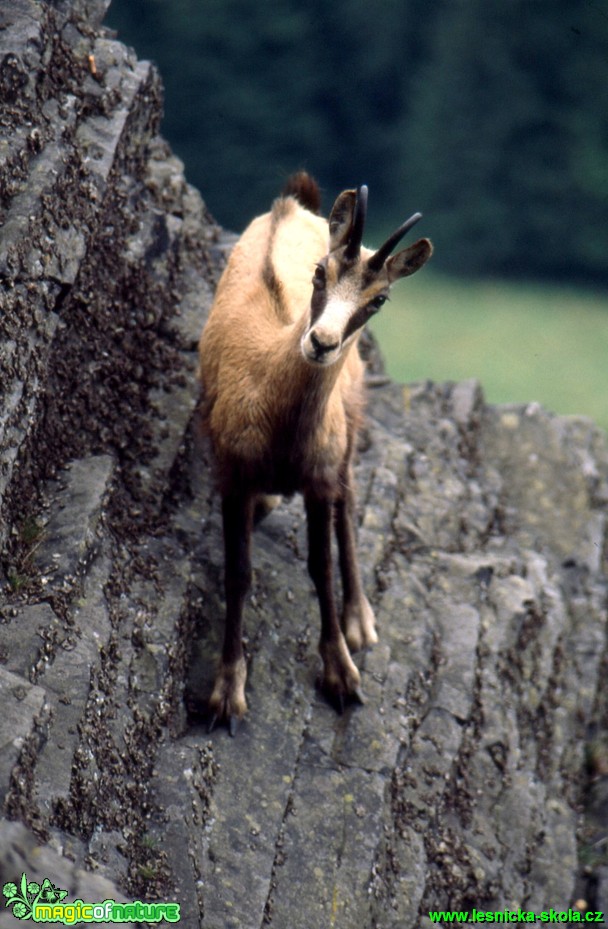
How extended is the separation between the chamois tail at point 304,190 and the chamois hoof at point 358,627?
2219mm

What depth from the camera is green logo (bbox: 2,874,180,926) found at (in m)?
3.11

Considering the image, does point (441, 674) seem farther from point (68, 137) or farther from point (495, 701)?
point (68, 137)

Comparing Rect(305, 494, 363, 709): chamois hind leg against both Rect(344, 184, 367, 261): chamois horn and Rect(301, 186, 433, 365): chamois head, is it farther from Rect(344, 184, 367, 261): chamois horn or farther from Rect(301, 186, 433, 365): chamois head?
Rect(344, 184, 367, 261): chamois horn

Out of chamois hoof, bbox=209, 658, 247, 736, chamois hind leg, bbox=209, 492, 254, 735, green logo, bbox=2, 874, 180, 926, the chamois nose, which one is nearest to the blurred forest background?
chamois hind leg, bbox=209, 492, 254, 735

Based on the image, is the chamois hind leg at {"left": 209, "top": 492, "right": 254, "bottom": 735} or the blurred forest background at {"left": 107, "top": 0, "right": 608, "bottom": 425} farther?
the blurred forest background at {"left": 107, "top": 0, "right": 608, "bottom": 425}

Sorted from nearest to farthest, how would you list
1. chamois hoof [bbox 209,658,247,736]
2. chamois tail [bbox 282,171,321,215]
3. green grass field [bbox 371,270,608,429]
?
chamois hoof [bbox 209,658,247,736] < chamois tail [bbox 282,171,321,215] < green grass field [bbox 371,270,608,429]

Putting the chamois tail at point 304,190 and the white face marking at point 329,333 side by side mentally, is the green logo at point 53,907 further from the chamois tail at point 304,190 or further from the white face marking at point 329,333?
the chamois tail at point 304,190

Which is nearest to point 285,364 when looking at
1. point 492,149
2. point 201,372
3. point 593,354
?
point 201,372

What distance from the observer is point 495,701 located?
21.0 feet

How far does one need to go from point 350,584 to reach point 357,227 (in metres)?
2.10

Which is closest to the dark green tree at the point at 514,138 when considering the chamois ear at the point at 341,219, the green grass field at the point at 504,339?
the green grass field at the point at 504,339

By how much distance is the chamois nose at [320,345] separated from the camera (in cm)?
442

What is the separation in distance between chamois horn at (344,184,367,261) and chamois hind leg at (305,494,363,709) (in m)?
1.32

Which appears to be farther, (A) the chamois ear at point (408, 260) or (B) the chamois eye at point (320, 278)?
(A) the chamois ear at point (408, 260)
